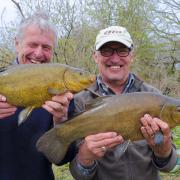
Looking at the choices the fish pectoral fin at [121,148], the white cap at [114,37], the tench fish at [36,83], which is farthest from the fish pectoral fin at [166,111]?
A: the white cap at [114,37]

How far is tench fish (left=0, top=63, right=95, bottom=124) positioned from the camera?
2.44m

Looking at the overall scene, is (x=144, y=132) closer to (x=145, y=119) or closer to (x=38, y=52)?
(x=145, y=119)

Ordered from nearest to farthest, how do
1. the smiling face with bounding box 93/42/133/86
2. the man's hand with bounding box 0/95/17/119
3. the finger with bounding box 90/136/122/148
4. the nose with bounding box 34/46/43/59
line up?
the man's hand with bounding box 0/95/17/119, the finger with bounding box 90/136/122/148, the nose with bounding box 34/46/43/59, the smiling face with bounding box 93/42/133/86

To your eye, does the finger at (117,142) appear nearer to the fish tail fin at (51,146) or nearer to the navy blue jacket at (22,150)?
the fish tail fin at (51,146)

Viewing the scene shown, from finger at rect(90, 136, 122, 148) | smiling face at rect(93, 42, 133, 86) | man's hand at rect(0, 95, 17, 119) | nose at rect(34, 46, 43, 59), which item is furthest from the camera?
smiling face at rect(93, 42, 133, 86)

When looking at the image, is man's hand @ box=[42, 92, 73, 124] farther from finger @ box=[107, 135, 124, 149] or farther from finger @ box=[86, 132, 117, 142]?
finger @ box=[107, 135, 124, 149]

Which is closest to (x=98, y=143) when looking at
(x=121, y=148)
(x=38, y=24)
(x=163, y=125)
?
(x=121, y=148)

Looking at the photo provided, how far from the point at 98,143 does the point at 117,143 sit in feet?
0.42

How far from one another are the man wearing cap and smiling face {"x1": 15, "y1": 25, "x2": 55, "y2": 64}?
48cm

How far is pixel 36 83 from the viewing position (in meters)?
2.46

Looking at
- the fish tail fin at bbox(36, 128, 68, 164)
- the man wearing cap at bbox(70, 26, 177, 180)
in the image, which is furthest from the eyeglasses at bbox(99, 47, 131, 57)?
the fish tail fin at bbox(36, 128, 68, 164)

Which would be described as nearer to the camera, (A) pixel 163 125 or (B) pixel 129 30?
(A) pixel 163 125

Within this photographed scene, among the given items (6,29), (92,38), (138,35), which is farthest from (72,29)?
(138,35)

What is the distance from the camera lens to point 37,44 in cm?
288
